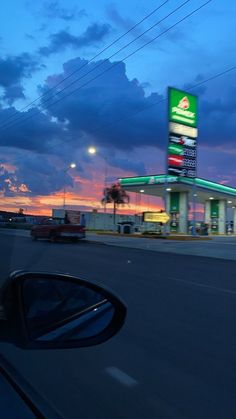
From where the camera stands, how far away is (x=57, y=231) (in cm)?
3002

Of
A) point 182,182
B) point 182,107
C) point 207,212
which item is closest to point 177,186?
point 182,182

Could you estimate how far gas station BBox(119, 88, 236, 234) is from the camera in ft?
124

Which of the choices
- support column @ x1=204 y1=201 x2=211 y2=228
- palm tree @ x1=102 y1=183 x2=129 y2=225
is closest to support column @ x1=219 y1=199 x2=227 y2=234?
support column @ x1=204 y1=201 x2=211 y2=228

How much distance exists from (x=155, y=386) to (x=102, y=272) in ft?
30.3

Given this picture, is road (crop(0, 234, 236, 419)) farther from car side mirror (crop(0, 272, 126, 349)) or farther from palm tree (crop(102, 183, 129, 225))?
palm tree (crop(102, 183, 129, 225))

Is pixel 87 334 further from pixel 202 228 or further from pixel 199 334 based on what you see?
pixel 202 228

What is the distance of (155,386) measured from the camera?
448 cm

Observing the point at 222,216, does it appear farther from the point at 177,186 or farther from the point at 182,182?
the point at 182,182

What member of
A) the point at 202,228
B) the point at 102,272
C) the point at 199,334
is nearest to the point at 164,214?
the point at 202,228

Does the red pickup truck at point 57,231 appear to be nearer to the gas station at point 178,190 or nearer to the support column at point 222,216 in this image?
the gas station at point 178,190

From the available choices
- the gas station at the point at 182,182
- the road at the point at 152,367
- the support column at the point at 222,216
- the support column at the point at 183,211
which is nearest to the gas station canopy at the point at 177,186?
the gas station at the point at 182,182

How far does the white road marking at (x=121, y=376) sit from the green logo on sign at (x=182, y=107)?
33942 mm

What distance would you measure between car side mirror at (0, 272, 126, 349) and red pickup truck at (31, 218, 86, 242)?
2788 centimetres

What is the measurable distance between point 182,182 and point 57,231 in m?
21.7
